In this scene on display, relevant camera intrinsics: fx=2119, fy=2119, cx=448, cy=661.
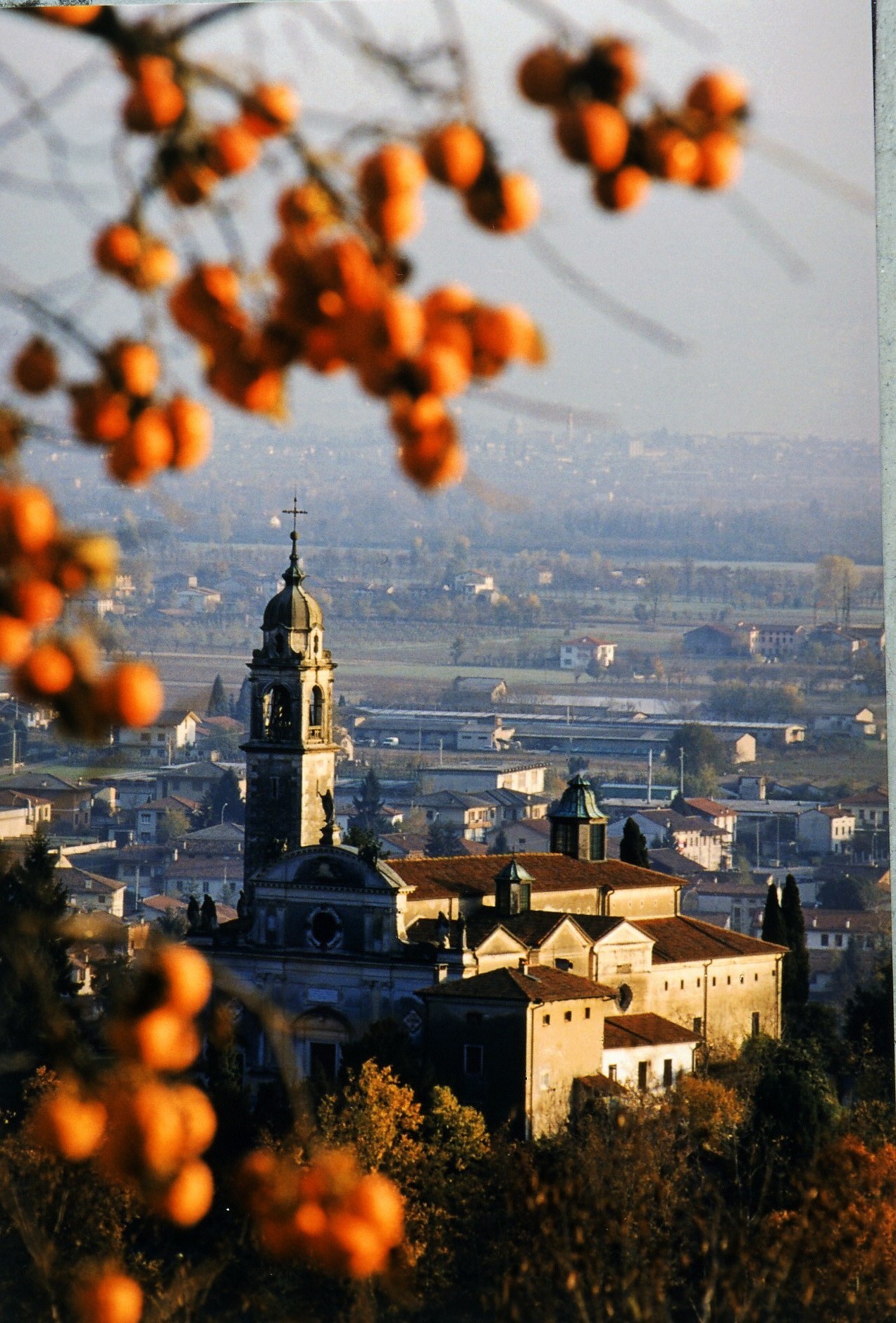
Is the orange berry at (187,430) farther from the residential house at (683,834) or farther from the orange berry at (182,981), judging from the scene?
the residential house at (683,834)

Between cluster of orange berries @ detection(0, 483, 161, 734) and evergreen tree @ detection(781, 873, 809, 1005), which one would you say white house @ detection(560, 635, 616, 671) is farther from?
cluster of orange berries @ detection(0, 483, 161, 734)

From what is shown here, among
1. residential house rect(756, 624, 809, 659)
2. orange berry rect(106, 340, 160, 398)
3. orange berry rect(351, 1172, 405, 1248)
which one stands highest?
residential house rect(756, 624, 809, 659)

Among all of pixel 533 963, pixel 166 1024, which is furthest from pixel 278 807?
pixel 166 1024

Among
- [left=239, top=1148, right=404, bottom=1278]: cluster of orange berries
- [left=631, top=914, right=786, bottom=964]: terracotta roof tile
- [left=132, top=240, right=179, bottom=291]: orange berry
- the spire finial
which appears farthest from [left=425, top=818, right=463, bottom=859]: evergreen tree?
[left=132, top=240, right=179, bottom=291]: orange berry

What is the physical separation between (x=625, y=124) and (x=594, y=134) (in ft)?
0.14

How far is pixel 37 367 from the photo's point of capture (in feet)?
5.84

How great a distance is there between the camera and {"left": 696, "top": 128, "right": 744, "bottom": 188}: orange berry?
5.32 ft

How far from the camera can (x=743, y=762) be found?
1278 cm

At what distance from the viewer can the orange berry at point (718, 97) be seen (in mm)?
1630

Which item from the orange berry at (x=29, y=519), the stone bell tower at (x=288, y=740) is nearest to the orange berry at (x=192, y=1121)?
the orange berry at (x=29, y=519)

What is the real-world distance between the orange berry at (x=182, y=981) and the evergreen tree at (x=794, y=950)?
10.3 meters

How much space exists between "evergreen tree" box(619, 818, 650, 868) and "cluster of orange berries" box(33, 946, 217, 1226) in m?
12.3

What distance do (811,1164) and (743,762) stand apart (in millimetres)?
6201

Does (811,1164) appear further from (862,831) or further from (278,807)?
(278,807)
